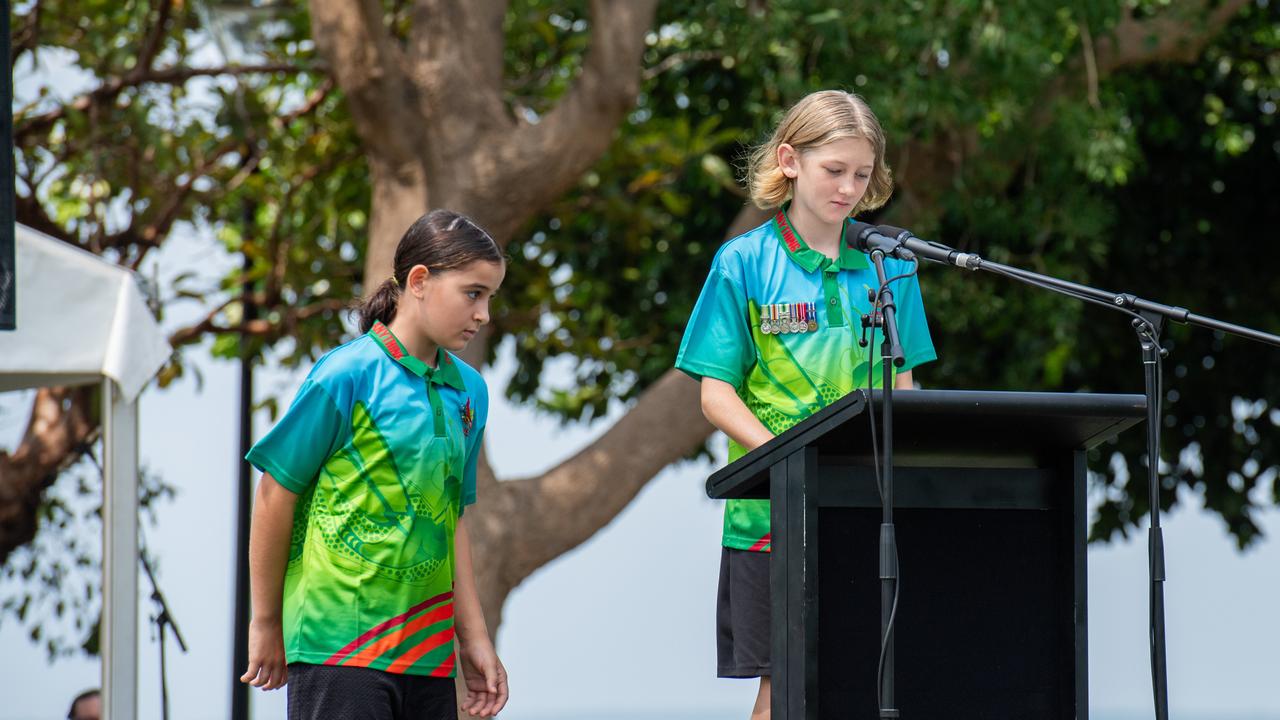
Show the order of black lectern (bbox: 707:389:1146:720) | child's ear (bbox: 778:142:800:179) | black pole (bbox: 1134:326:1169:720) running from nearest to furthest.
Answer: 1. black lectern (bbox: 707:389:1146:720)
2. black pole (bbox: 1134:326:1169:720)
3. child's ear (bbox: 778:142:800:179)

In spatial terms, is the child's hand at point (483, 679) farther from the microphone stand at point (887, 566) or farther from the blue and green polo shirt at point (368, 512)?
the microphone stand at point (887, 566)

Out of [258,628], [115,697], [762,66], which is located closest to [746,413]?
[258,628]

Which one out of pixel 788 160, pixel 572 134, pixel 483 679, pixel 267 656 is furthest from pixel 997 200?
pixel 267 656

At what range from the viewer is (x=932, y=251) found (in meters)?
2.84

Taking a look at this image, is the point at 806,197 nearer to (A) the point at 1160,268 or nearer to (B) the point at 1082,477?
(B) the point at 1082,477

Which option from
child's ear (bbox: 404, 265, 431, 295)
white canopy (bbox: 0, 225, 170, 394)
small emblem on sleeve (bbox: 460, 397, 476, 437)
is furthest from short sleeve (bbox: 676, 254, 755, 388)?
white canopy (bbox: 0, 225, 170, 394)

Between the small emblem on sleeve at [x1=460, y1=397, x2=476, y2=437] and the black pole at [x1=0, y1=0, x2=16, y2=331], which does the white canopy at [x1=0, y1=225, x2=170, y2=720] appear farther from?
the small emblem on sleeve at [x1=460, y1=397, x2=476, y2=437]

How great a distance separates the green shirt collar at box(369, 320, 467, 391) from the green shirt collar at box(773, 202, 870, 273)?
765 millimetres

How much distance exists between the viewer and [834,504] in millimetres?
2627

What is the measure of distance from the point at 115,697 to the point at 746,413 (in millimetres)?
2808

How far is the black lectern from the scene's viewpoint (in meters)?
2.54

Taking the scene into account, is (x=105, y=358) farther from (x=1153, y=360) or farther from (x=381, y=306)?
(x=1153, y=360)

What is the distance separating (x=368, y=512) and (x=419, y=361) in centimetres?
33

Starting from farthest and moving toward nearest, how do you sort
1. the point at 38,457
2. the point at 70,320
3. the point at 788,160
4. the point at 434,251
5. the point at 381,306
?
the point at 38,457 → the point at 70,320 → the point at 788,160 → the point at 381,306 → the point at 434,251
